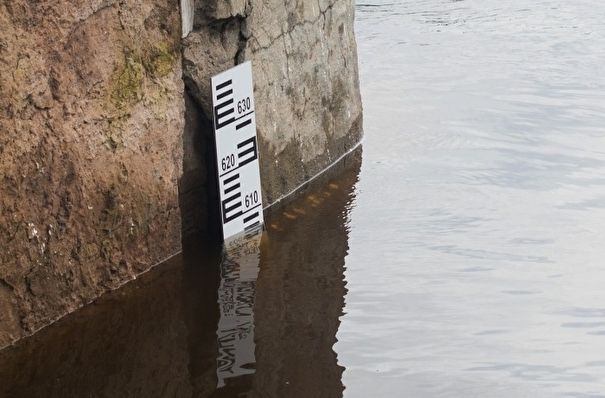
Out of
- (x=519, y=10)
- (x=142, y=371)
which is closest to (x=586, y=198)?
(x=142, y=371)

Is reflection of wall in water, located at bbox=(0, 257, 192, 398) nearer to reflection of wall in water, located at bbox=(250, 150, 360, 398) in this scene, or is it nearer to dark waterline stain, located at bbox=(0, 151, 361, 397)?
dark waterline stain, located at bbox=(0, 151, 361, 397)

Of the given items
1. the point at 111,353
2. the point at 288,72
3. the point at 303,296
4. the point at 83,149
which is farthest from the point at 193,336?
the point at 288,72

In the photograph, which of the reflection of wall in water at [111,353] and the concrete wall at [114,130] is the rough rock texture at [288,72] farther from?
the reflection of wall in water at [111,353]

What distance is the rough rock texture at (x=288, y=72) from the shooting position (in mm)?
5523

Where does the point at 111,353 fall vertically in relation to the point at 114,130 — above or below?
below

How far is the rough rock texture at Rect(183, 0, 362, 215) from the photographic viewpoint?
552 cm

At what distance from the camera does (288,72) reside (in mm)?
6227

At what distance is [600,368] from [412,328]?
79 centimetres

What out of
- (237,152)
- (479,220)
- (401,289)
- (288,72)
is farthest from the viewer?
(288,72)

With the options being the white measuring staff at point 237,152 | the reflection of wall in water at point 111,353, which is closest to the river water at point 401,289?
the reflection of wall in water at point 111,353

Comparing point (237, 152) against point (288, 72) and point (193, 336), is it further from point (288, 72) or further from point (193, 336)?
point (193, 336)


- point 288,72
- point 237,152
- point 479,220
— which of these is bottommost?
point 479,220

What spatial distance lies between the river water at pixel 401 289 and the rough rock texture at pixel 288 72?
0.21 metres

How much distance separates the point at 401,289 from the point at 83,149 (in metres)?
1.57
